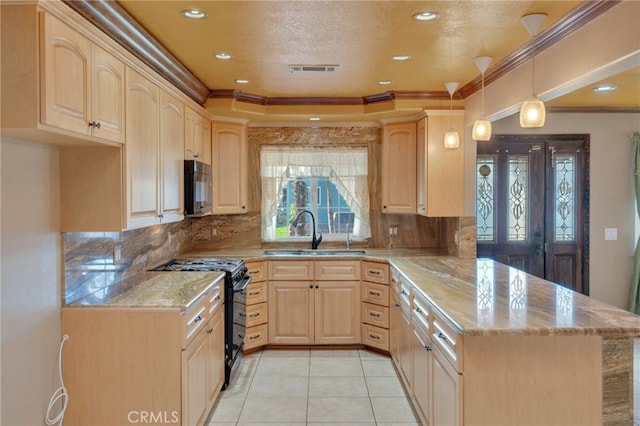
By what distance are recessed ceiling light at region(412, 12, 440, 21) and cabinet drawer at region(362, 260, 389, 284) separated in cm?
→ 240

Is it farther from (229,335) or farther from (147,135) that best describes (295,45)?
(229,335)

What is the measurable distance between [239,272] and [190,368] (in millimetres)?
1268

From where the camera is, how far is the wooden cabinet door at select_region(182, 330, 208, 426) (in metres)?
2.55

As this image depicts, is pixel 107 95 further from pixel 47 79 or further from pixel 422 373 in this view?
pixel 422 373

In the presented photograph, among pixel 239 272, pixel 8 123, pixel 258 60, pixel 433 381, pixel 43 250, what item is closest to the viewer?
pixel 8 123

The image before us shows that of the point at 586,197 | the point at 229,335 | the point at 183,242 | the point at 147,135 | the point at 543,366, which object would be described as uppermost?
the point at 147,135

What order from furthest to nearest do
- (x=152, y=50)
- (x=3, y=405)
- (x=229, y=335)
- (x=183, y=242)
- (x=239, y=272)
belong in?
(x=183, y=242) → (x=239, y=272) → (x=229, y=335) → (x=152, y=50) → (x=3, y=405)

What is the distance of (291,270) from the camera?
4.55 meters

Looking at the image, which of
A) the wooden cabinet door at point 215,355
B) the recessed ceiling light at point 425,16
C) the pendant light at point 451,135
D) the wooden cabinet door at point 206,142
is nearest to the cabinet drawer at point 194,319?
the wooden cabinet door at point 215,355

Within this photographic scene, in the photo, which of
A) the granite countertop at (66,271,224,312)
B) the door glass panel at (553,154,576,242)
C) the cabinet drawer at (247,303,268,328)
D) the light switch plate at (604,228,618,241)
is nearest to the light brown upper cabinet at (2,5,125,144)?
the granite countertop at (66,271,224,312)

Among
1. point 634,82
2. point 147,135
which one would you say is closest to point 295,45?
point 147,135

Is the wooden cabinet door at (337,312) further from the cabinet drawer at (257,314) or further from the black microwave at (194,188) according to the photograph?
the black microwave at (194,188)

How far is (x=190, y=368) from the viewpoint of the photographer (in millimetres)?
2648

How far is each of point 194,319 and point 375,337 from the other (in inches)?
87.6
